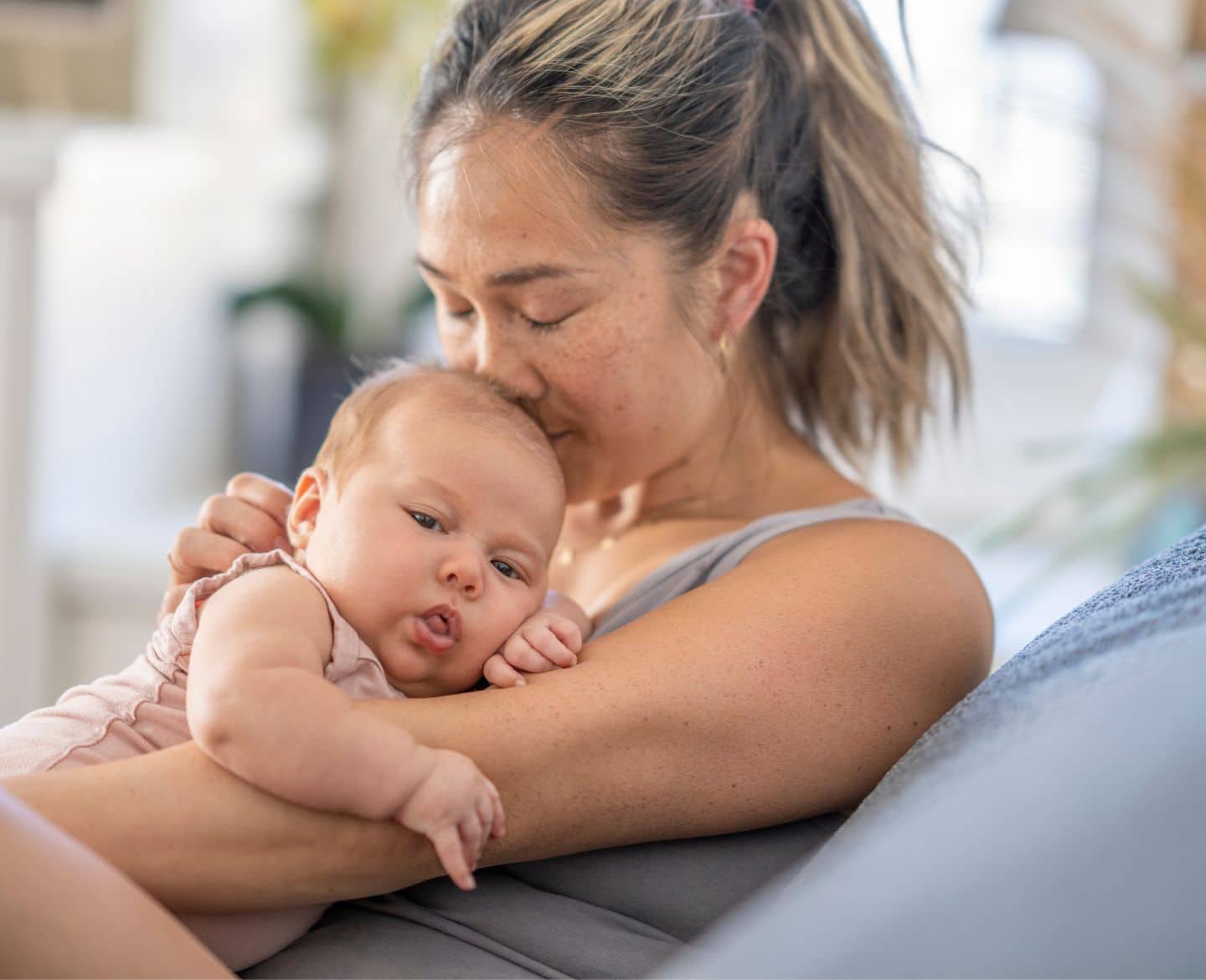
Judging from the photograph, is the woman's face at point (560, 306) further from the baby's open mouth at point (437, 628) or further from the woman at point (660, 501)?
the baby's open mouth at point (437, 628)

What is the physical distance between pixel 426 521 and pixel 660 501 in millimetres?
490

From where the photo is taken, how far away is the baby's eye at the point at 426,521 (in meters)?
1.10

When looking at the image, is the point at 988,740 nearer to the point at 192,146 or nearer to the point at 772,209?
the point at 772,209

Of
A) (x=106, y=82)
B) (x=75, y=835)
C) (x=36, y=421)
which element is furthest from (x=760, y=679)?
(x=106, y=82)

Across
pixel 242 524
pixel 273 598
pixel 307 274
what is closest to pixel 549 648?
pixel 273 598

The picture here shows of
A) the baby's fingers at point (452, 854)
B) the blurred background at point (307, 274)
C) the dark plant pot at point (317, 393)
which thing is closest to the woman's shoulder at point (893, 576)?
the baby's fingers at point (452, 854)

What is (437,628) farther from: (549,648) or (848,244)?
(848,244)

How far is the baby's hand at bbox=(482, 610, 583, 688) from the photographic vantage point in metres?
1.08

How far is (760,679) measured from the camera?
1080 millimetres

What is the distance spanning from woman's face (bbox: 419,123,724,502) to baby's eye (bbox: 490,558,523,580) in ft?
0.73

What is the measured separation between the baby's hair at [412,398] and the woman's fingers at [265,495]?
0.31 ft

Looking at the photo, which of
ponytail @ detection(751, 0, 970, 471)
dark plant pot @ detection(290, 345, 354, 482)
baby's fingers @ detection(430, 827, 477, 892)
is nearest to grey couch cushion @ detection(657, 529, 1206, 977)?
baby's fingers @ detection(430, 827, 477, 892)

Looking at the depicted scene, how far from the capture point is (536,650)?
1094mm

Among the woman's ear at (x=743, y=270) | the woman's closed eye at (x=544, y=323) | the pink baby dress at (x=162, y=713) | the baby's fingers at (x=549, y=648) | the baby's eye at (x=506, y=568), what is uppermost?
the woman's ear at (x=743, y=270)
